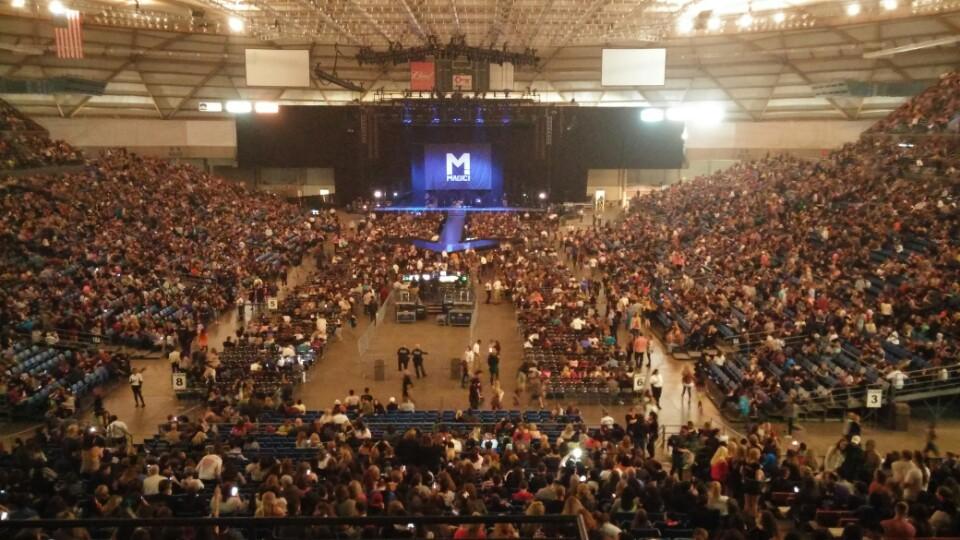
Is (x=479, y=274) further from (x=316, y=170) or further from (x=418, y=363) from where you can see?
(x=316, y=170)

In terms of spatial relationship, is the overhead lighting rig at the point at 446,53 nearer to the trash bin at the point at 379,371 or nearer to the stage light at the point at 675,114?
the stage light at the point at 675,114

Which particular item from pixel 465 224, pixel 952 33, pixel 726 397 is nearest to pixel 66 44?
pixel 465 224

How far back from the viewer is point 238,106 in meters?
44.2

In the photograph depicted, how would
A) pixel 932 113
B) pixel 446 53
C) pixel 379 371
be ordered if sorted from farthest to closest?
1. pixel 446 53
2. pixel 932 113
3. pixel 379 371

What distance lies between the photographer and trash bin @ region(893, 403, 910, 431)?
14.1m

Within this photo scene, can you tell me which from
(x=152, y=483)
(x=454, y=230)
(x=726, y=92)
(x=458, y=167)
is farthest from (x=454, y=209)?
(x=152, y=483)

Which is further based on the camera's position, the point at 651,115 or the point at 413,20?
the point at 651,115

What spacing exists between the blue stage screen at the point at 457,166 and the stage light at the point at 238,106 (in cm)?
1069

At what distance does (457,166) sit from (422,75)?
8249mm

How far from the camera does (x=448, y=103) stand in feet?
124

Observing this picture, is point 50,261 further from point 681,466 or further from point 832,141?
point 832,141

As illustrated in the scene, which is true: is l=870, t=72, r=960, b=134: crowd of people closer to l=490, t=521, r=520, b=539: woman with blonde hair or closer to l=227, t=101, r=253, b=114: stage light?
l=490, t=521, r=520, b=539: woman with blonde hair

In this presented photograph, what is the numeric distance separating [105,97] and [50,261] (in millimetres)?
23400

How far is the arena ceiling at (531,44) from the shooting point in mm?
33500
